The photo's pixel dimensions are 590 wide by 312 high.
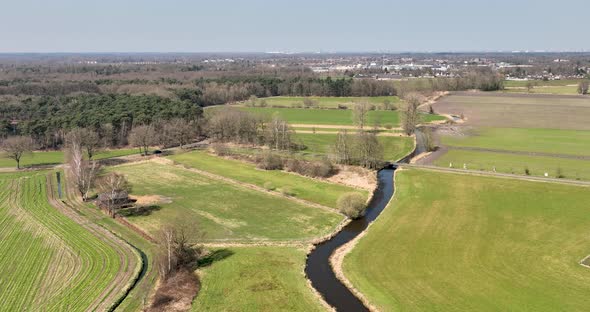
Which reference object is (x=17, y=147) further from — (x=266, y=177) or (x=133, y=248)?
(x=133, y=248)

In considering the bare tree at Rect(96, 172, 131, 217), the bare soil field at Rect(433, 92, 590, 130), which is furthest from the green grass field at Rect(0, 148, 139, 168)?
the bare soil field at Rect(433, 92, 590, 130)

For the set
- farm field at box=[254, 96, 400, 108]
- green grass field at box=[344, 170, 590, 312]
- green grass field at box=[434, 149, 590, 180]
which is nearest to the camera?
green grass field at box=[344, 170, 590, 312]

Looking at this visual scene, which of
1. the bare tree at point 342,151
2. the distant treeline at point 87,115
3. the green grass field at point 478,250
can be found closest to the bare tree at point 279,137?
the bare tree at point 342,151

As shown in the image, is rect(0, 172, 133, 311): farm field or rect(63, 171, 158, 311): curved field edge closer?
rect(0, 172, 133, 311): farm field

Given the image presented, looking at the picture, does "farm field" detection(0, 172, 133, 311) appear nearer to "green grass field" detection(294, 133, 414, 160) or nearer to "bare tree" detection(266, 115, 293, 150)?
"bare tree" detection(266, 115, 293, 150)

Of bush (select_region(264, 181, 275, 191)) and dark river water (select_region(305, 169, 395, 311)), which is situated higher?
bush (select_region(264, 181, 275, 191))

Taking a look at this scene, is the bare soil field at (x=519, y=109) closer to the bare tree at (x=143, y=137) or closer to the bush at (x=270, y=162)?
the bush at (x=270, y=162)

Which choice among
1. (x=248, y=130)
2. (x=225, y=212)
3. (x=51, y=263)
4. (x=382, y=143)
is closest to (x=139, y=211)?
(x=225, y=212)
